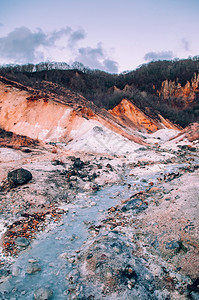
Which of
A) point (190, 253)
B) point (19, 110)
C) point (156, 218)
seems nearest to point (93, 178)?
point (156, 218)

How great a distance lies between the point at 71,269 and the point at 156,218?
2.39 metres

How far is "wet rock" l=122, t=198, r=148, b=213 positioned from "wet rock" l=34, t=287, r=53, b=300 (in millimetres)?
3204

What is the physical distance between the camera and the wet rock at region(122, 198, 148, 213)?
218 inches

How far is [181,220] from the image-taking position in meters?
4.12

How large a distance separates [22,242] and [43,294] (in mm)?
1504

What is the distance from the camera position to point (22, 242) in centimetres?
403

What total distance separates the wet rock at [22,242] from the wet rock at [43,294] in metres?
1.32

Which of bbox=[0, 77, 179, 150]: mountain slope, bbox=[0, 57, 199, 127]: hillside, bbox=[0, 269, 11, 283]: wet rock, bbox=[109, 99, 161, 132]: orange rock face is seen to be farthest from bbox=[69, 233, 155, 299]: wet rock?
bbox=[0, 57, 199, 127]: hillside

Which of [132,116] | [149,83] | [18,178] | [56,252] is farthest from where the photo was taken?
[149,83]

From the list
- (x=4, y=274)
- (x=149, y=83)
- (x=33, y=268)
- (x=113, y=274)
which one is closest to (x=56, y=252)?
(x=33, y=268)

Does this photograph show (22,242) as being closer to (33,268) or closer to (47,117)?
(33,268)

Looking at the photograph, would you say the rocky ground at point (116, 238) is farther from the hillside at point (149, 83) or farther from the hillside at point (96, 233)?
the hillside at point (149, 83)

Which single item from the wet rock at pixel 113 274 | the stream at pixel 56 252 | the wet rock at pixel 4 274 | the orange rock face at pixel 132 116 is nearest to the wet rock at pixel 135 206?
the stream at pixel 56 252

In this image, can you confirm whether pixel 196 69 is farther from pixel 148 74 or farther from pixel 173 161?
pixel 173 161
